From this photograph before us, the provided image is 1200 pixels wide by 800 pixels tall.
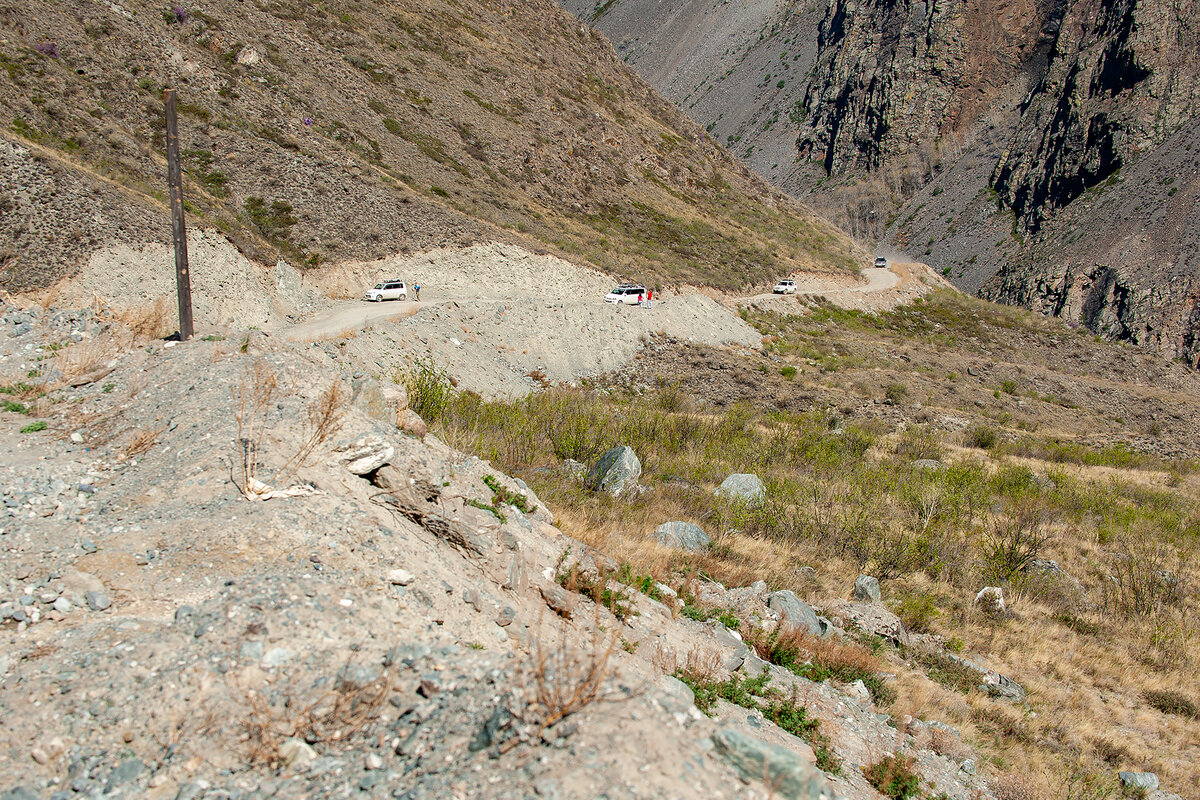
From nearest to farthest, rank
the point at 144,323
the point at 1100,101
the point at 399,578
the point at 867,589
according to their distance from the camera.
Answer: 1. the point at 399,578
2. the point at 867,589
3. the point at 144,323
4. the point at 1100,101

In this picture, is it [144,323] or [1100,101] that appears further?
[1100,101]

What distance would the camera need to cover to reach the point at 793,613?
27.2ft

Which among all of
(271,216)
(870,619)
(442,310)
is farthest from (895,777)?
(271,216)

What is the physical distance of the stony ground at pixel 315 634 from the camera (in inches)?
136

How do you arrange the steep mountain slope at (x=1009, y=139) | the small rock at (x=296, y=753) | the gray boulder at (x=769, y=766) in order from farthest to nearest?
the steep mountain slope at (x=1009, y=139) → the small rock at (x=296, y=753) → the gray boulder at (x=769, y=766)

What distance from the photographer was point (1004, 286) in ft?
226

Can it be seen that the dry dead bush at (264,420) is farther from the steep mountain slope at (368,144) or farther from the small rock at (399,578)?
the steep mountain slope at (368,144)

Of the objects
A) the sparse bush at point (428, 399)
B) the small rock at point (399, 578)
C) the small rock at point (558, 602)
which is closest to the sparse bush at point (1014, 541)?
the small rock at point (558, 602)

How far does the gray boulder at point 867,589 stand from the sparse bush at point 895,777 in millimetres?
4357

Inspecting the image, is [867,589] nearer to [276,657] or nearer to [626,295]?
[276,657]

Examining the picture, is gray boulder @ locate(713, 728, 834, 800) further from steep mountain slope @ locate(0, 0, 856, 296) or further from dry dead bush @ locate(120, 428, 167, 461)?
steep mountain slope @ locate(0, 0, 856, 296)

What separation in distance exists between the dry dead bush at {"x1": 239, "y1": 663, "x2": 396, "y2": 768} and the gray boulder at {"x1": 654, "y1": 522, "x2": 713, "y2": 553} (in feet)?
20.6

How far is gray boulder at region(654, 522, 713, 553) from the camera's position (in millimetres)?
9844

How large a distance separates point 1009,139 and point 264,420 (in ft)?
343
